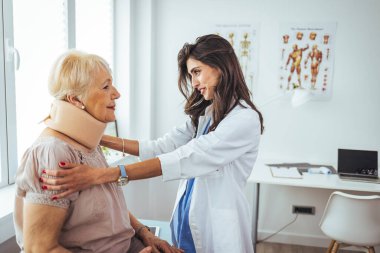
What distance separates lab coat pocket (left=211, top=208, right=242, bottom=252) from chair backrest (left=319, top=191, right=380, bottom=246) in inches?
39.1

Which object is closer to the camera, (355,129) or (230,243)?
(230,243)

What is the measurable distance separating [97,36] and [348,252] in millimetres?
2713

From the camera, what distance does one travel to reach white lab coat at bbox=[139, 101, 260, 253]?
1292 millimetres

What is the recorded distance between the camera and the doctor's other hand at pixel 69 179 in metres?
0.93

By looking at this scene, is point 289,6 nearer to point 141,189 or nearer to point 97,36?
point 97,36

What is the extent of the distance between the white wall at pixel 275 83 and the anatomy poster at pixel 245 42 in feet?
0.17

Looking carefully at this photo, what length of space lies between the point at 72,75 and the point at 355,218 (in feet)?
6.10

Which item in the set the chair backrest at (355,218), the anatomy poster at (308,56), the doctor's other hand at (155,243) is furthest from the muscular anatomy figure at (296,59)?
the doctor's other hand at (155,243)

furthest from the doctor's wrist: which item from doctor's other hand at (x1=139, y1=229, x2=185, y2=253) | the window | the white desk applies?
the white desk

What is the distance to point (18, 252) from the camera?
141 centimetres

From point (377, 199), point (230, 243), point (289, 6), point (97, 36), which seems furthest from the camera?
point (289, 6)

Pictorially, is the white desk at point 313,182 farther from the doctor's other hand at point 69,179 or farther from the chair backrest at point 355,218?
the doctor's other hand at point 69,179

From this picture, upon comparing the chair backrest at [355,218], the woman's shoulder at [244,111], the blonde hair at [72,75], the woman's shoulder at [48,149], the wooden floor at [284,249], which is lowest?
the wooden floor at [284,249]

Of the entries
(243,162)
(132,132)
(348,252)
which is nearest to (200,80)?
(243,162)
